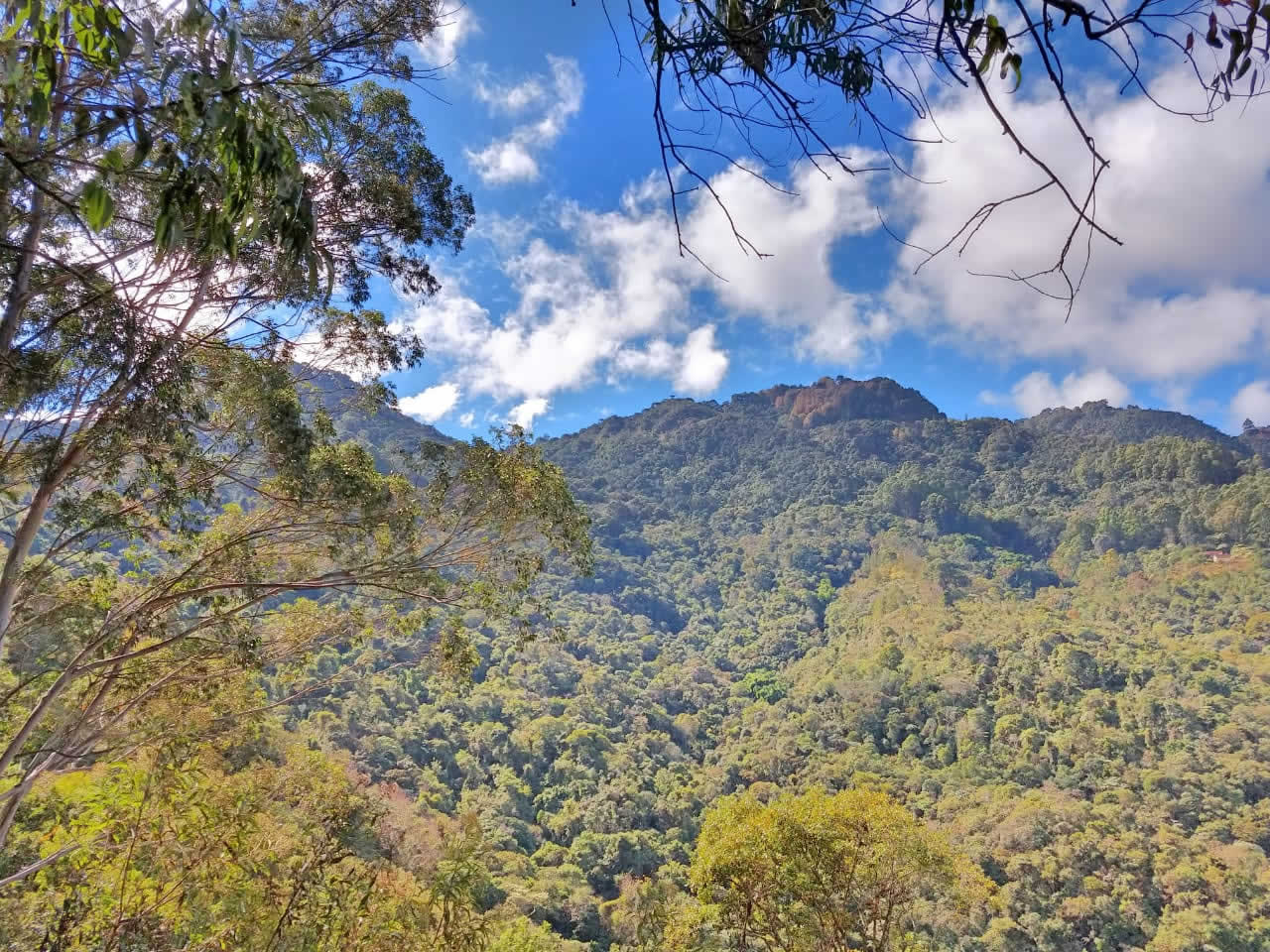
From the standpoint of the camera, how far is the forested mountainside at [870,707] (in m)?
17.0

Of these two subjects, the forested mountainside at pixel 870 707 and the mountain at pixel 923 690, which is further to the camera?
the mountain at pixel 923 690

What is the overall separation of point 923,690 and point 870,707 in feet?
11.5

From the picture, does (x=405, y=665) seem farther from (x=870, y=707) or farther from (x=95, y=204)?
(x=870, y=707)

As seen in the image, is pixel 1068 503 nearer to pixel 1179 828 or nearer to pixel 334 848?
pixel 1179 828

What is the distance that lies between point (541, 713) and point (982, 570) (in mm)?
49959

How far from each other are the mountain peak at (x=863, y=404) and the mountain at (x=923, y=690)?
429 inches

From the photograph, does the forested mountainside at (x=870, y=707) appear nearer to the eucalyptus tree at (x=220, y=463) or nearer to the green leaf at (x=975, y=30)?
the eucalyptus tree at (x=220, y=463)

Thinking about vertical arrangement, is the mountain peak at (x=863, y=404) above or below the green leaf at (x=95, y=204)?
above

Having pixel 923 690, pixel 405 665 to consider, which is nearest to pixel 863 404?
pixel 923 690

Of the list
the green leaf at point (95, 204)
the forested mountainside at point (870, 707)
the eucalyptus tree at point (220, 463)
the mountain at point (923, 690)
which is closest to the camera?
the green leaf at point (95, 204)

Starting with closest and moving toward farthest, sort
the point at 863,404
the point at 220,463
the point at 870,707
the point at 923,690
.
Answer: the point at 220,463, the point at 870,707, the point at 923,690, the point at 863,404

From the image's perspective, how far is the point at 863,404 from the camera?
110812 millimetres

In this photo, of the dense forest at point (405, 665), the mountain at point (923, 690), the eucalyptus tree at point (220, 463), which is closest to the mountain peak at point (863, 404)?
the mountain at point (923, 690)

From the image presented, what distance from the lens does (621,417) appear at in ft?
389
